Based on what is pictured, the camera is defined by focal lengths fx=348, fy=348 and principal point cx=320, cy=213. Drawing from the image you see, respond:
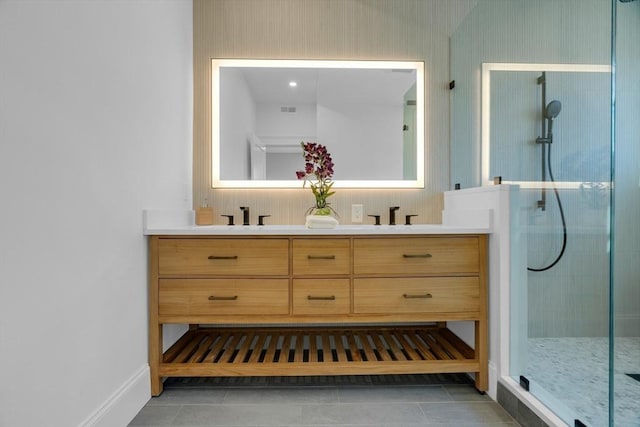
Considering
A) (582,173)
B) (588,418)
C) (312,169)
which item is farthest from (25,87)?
(588,418)

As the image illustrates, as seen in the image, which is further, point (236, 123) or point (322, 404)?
point (236, 123)

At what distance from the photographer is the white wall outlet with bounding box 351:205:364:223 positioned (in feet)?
7.80

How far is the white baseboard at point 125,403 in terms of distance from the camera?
4.42 ft

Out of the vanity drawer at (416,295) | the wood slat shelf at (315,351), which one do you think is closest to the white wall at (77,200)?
the wood slat shelf at (315,351)

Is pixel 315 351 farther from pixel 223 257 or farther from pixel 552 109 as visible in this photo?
pixel 552 109

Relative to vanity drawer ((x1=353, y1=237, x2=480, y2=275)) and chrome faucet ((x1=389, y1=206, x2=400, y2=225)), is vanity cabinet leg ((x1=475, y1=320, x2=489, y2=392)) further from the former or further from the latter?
chrome faucet ((x1=389, y1=206, x2=400, y2=225))

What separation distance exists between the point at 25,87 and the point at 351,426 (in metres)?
1.72

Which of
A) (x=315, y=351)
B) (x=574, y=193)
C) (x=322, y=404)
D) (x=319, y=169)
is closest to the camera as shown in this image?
(x=574, y=193)

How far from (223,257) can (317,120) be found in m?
1.18

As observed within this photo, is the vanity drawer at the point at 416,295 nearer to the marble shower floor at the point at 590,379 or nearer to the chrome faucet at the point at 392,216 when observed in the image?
the marble shower floor at the point at 590,379

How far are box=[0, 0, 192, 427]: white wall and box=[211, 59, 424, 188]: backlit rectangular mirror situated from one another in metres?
0.56

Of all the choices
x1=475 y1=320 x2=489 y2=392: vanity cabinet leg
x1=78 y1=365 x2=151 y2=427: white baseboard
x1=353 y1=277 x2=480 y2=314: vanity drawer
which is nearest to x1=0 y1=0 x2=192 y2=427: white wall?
x1=78 y1=365 x2=151 y2=427: white baseboard

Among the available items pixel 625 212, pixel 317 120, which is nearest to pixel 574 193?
pixel 625 212

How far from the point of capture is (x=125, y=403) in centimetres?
152
